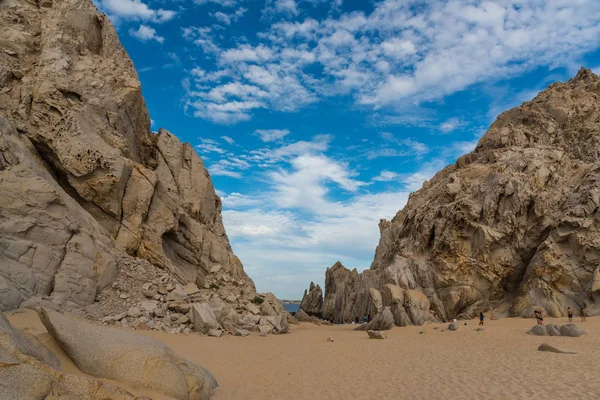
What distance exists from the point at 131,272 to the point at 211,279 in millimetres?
10849

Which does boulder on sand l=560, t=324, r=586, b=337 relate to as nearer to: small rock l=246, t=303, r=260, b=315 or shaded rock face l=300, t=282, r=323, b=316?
small rock l=246, t=303, r=260, b=315

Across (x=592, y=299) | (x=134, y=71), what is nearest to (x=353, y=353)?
(x=592, y=299)

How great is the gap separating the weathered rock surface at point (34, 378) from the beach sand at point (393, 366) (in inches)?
45.7

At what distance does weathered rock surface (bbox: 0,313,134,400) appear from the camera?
5.18 metres

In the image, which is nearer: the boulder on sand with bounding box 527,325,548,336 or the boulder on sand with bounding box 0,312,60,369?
the boulder on sand with bounding box 0,312,60,369

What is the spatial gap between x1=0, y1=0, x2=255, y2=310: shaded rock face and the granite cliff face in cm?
2227

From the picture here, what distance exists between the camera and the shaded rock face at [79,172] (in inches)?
696

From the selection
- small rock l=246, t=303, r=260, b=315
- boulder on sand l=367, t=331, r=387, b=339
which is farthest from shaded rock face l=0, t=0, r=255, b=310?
boulder on sand l=367, t=331, r=387, b=339

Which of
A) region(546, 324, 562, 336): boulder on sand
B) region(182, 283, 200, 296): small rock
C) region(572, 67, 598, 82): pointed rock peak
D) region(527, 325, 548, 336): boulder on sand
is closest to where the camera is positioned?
region(546, 324, 562, 336): boulder on sand

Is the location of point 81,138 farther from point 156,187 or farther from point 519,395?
point 519,395

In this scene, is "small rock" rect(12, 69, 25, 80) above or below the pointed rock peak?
below

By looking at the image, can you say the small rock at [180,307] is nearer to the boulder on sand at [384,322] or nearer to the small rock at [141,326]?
the small rock at [141,326]

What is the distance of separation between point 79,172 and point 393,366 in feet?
69.4

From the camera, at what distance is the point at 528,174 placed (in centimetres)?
3866
